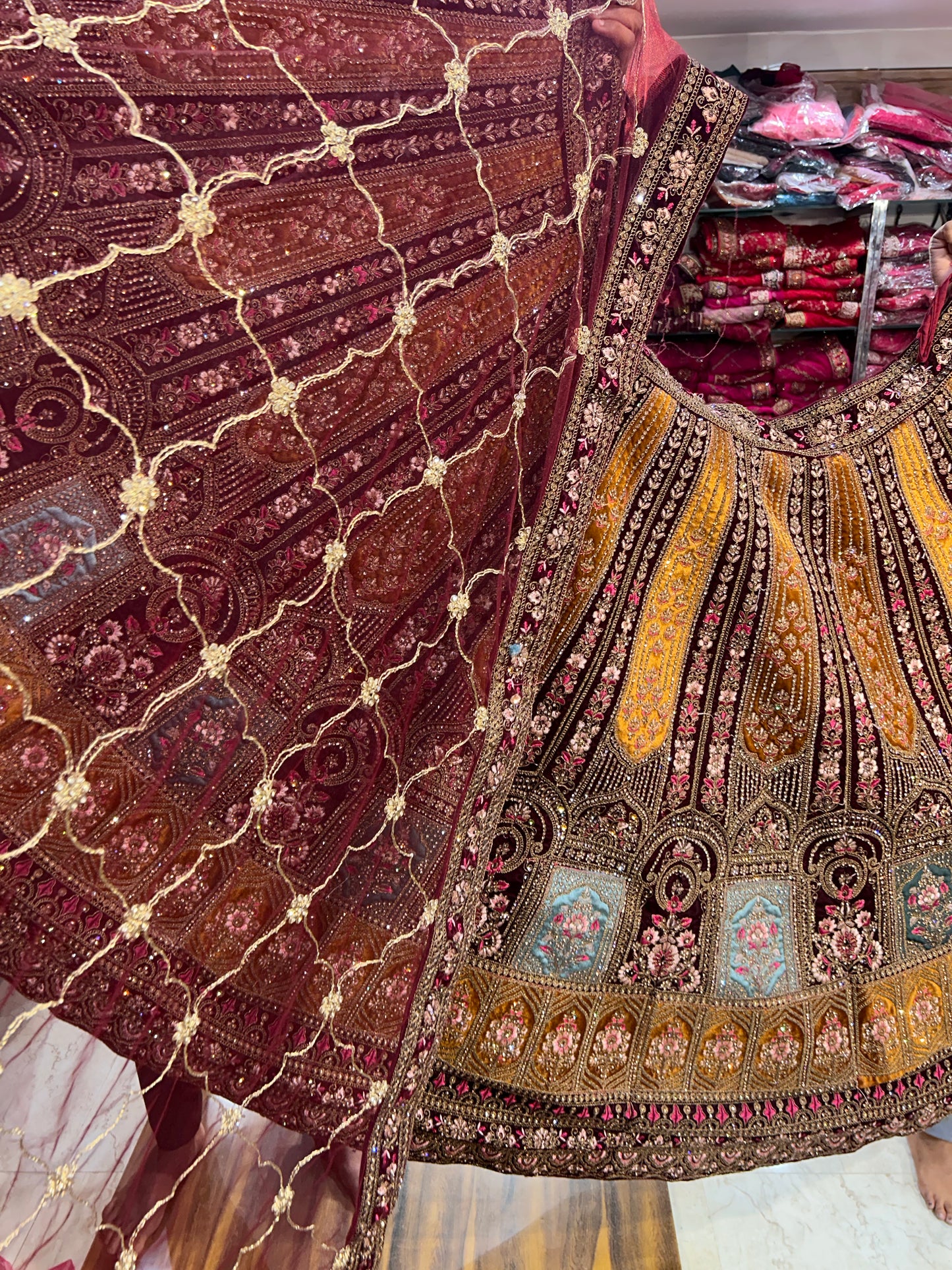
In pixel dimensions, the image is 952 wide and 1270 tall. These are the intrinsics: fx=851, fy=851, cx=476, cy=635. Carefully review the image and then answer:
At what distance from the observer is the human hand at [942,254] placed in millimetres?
1002

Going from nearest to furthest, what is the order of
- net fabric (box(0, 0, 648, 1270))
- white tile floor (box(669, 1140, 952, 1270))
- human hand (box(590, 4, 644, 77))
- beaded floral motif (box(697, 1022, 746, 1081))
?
1. net fabric (box(0, 0, 648, 1270))
2. human hand (box(590, 4, 644, 77))
3. beaded floral motif (box(697, 1022, 746, 1081))
4. white tile floor (box(669, 1140, 952, 1270))

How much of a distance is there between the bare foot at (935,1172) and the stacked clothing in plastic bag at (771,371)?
1412mm

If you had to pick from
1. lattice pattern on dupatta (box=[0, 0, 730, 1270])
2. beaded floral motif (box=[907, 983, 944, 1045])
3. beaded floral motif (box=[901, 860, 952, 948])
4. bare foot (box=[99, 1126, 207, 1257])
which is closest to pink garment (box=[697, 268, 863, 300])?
lattice pattern on dupatta (box=[0, 0, 730, 1270])

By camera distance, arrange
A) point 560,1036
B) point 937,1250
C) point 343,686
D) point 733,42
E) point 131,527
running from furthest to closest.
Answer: point 733,42
point 937,1250
point 560,1036
point 343,686
point 131,527

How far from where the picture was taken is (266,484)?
1.78ft

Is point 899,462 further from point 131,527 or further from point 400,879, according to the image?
point 131,527

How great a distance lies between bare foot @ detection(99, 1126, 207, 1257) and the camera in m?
0.52

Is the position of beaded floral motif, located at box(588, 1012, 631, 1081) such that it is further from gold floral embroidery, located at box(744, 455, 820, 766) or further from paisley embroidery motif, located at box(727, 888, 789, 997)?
gold floral embroidery, located at box(744, 455, 820, 766)

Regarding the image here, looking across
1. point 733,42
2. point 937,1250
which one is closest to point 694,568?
point 937,1250

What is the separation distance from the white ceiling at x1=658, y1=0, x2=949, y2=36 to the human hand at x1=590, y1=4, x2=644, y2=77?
1.26 meters

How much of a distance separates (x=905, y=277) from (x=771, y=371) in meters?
0.33

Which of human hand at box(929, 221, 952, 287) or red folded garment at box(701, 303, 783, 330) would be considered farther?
red folded garment at box(701, 303, 783, 330)

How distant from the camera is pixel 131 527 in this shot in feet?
1.59

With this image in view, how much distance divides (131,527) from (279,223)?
21 centimetres
